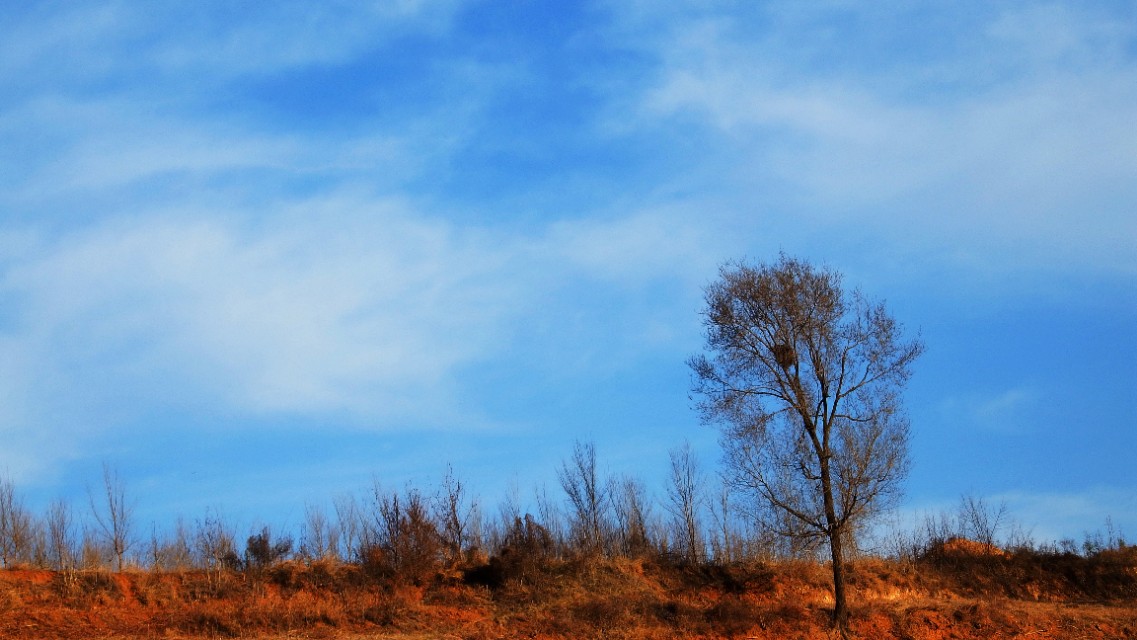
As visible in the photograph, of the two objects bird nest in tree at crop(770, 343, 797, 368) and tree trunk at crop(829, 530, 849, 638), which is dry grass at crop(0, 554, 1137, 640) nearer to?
tree trunk at crop(829, 530, 849, 638)

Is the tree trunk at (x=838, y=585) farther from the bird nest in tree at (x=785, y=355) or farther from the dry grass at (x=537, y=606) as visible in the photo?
the bird nest in tree at (x=785, y=355)

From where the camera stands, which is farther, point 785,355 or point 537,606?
point 537,606

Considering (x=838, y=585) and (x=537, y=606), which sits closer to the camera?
(x=838, y=585)

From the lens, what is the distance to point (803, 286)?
97.0ft

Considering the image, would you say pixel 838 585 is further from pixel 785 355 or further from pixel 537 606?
pixel 537 606

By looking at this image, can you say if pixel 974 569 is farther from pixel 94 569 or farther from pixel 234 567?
pixel 94 569

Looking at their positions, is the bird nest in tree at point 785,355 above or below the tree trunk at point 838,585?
above

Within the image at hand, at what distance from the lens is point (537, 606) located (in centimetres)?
3105

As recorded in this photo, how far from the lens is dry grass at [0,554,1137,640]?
27.9m

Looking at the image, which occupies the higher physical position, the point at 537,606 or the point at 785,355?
the point at 785,355

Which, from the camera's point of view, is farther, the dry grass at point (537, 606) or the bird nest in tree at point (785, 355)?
the bird nest in tree at point (785, 355)

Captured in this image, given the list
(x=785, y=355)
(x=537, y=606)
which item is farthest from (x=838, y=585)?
(x=537, y=606)

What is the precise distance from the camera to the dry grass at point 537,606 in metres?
27.9

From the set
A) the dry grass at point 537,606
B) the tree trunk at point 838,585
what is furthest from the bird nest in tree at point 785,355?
the dry grass at point 537,606
